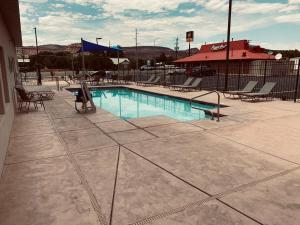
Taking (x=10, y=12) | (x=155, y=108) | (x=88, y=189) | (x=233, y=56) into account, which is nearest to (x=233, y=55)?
(x=233, y=56)

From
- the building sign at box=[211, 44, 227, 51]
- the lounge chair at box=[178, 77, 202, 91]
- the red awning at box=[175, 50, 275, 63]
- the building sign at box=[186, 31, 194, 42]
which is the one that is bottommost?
the lounge chair at box=[178, 77, 202, 91]

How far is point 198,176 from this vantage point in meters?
4.01

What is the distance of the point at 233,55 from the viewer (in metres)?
39.0

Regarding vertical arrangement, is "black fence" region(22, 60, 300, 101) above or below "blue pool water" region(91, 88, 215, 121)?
above

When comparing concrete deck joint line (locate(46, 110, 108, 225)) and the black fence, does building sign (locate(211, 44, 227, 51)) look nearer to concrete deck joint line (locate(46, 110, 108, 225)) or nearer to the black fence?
the black fence

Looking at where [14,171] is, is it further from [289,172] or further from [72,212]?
[289,172]

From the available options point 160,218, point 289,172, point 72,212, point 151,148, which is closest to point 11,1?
point 151,148

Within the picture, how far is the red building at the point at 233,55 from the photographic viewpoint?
36594 millimetres

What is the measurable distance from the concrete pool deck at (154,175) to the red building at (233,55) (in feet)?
94.5

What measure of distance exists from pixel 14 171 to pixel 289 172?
4570 millimetres

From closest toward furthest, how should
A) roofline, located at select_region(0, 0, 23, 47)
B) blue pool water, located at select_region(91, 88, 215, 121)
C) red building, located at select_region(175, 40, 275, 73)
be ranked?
1. roofline, located at select_region(0, 0, 23, 47)
2. blue pool water, located at select_region(91, 88, 215, 121)
3. red building, located at select_region(175, 40, 275, 73)

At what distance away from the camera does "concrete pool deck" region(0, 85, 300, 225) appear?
9.92 feet

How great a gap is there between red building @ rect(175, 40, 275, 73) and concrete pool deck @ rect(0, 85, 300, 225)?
28798 millimetres

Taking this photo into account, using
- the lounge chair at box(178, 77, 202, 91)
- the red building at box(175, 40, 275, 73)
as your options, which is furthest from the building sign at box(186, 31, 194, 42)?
the lounge chair at box(178, 77, 202, 91)
